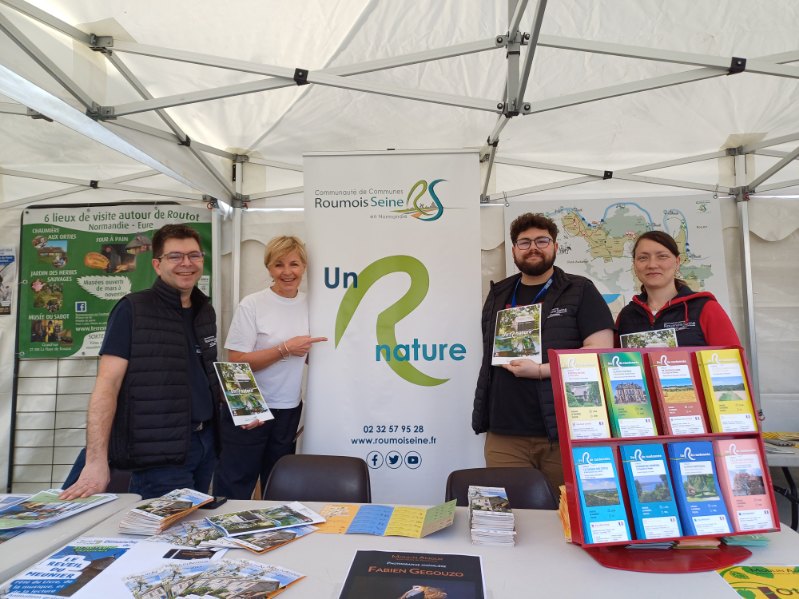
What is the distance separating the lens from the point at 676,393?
4.44ft

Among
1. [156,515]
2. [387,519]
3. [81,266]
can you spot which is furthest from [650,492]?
[81,266]

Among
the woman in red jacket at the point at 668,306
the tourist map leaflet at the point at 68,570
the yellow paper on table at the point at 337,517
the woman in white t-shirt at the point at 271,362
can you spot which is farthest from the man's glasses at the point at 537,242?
the tourist map leaflet at the point at 68,570

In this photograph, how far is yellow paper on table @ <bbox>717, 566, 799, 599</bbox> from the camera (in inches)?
42.3

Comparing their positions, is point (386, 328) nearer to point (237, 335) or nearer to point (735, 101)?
point (237, 335)

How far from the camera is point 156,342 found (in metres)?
2.00

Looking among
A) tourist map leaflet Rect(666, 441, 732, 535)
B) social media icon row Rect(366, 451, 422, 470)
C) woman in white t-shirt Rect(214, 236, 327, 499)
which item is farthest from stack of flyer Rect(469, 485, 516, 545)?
woman in white t-shirt Rect(214, 236, 327, 499)

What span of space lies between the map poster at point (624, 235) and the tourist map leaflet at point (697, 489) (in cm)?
236

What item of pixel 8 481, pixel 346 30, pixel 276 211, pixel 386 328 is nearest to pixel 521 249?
pixel 386 328

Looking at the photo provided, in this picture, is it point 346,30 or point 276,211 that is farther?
point 276,211

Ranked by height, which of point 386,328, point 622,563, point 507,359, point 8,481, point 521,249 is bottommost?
point 8,481

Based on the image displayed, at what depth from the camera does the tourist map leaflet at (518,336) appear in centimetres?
208

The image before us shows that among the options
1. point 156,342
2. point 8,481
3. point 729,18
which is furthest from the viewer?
point 8,481

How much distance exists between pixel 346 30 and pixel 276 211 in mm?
1681

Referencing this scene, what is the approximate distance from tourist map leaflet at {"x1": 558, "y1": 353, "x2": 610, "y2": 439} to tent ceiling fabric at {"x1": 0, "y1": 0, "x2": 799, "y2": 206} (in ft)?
4.55
